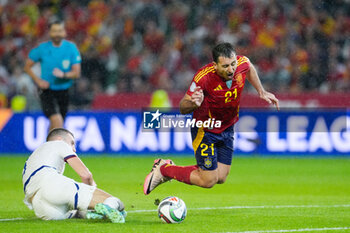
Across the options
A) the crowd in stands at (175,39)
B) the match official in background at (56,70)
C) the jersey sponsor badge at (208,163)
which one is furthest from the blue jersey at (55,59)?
the crowd in stands at (175,39)

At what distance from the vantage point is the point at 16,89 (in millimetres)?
18203

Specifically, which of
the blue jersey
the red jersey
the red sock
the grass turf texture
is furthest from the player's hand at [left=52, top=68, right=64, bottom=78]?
the red jersey

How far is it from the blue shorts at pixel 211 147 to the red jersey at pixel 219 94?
71mm

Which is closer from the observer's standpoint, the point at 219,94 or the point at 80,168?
the point at 80,168

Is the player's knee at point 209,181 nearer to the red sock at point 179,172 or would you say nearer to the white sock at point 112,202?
the red sock at point 179,172

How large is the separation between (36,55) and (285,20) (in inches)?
388

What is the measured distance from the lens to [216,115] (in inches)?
304

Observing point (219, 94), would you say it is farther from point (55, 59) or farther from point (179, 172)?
point (55, 59)

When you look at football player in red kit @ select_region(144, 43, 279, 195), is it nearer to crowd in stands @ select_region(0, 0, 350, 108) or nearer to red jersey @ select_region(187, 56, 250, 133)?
red jersey @ select_region(187, 56, 250, 133)

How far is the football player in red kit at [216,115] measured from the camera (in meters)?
7.36

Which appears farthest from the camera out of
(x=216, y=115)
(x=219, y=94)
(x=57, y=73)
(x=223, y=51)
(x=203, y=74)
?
(x=57, y=73)

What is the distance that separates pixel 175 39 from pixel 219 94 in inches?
472

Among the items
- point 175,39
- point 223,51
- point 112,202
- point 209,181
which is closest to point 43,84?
point 209,181

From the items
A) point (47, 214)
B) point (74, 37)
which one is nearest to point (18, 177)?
point (47, 214)
